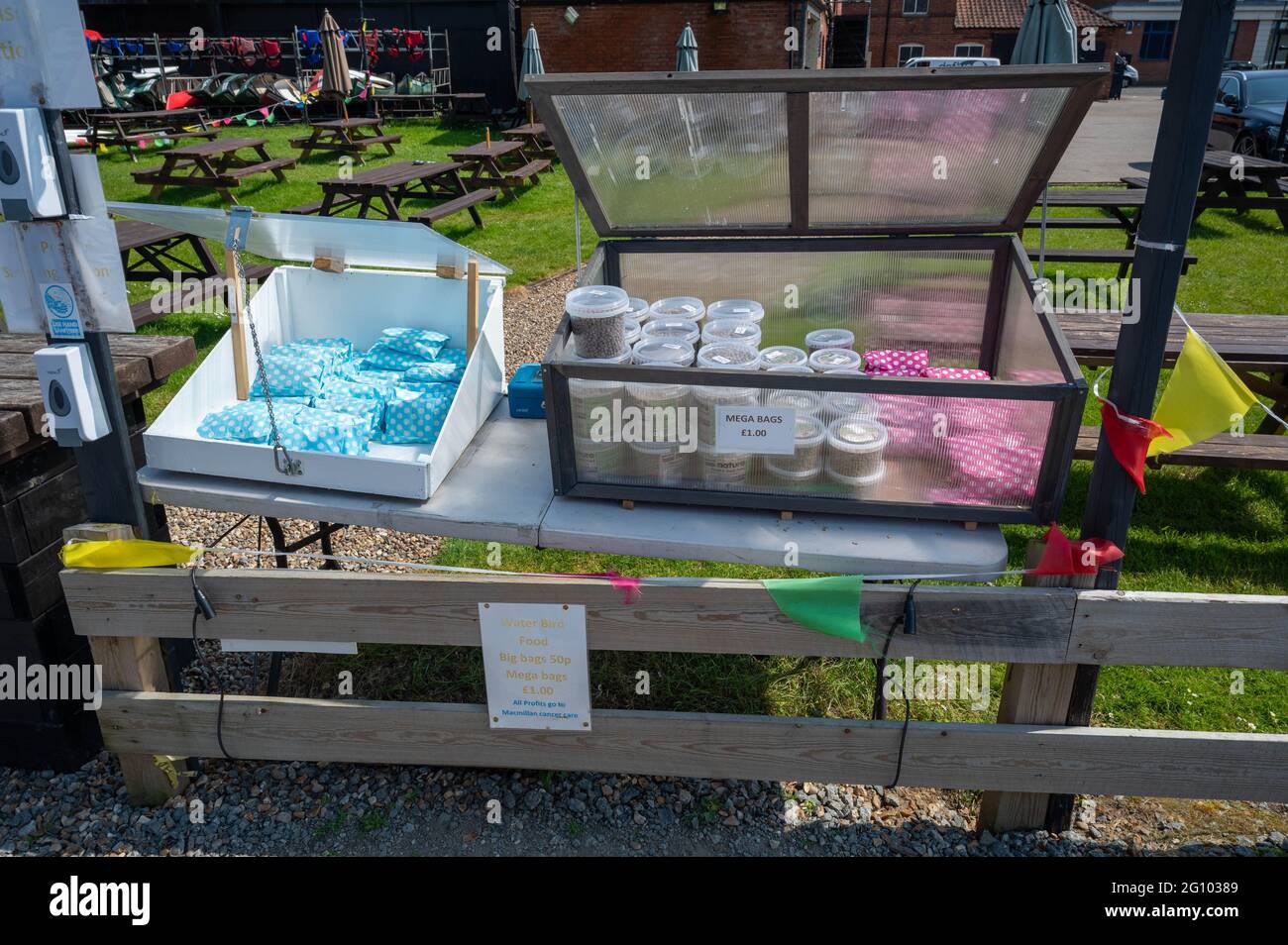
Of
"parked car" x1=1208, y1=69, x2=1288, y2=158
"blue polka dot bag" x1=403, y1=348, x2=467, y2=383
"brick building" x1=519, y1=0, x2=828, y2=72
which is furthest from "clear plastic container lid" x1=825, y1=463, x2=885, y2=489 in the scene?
"brick building" x1=519, y1=0, x2=828, y2=72

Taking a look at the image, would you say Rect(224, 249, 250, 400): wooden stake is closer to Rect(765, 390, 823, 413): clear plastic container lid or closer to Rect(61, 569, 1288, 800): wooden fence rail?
Rect(61, 569, 1288, 800): wooden fence rail

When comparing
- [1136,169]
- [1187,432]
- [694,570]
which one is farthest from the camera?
[1136,169]

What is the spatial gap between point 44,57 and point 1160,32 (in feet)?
161

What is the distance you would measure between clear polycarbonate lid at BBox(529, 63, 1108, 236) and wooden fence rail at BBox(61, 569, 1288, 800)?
1403 millimetres

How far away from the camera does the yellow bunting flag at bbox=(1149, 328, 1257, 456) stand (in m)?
2.22

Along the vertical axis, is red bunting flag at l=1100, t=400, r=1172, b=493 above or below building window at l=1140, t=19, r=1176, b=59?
below

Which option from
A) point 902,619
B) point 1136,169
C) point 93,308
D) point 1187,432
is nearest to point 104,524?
point 93,308

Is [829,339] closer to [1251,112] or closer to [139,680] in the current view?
[139,680]

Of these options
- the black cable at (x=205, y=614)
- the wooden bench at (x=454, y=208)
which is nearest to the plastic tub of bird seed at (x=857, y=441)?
the black cable at (x=205, y=614)

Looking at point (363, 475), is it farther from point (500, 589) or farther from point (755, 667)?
point (755, 667)

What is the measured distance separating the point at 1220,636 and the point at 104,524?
9.72 feet

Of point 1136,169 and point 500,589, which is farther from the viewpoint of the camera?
point 1136,169

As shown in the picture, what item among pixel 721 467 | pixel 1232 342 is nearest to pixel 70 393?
pixel 721 467

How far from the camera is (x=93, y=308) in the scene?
2.24 metres
